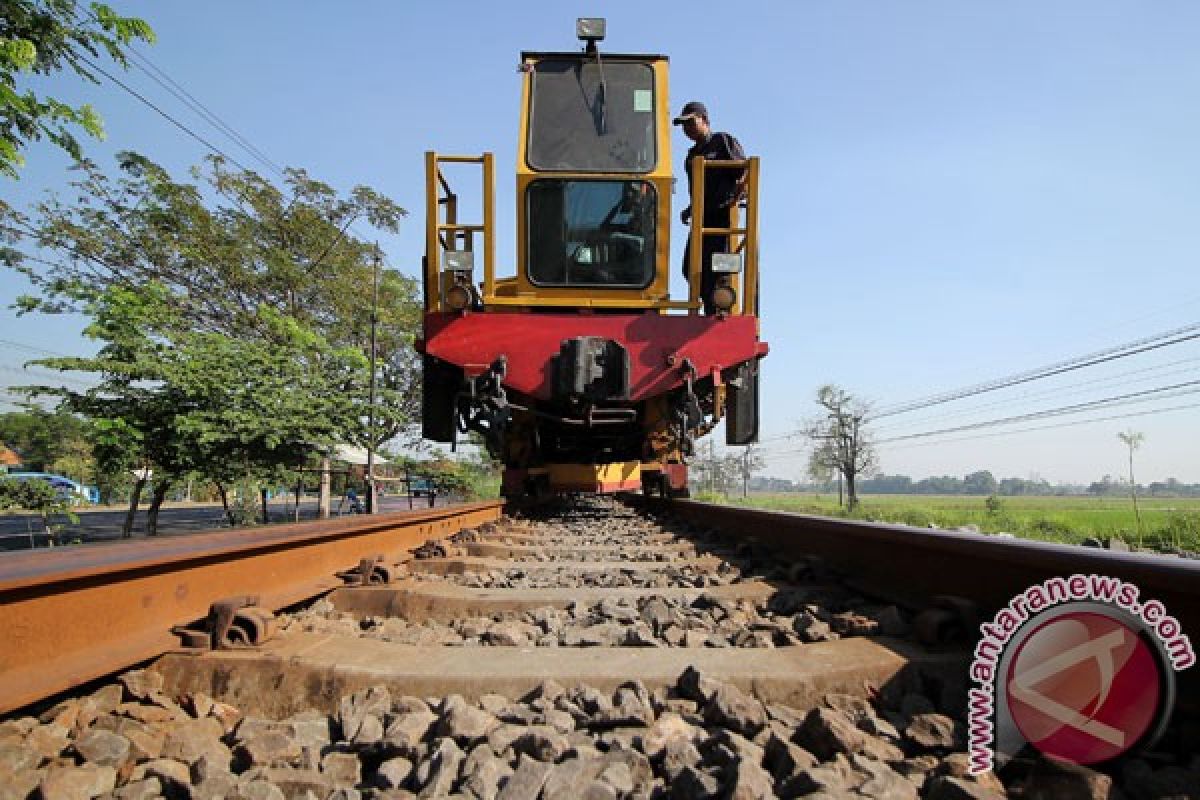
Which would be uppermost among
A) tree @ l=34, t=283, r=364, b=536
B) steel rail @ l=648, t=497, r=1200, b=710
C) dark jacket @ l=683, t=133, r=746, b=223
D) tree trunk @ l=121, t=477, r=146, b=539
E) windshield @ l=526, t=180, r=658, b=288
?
dark jacket @ l=683, t=133, r=746, b=223

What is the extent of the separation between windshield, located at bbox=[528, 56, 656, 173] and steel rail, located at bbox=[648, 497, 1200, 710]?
3.58 meters

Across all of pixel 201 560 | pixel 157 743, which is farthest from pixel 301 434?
pixel 157 743

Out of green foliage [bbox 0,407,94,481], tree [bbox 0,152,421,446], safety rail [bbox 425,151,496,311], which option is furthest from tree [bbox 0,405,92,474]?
safety rail [bbox 425,151,496,311]

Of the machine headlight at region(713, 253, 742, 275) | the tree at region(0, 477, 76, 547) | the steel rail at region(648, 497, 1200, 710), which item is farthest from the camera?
the tree at region(0, 477, 76, 547)

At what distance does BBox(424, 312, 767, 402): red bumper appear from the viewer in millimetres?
5098

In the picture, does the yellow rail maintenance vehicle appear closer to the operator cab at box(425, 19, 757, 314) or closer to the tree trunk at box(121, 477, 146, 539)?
the operator cab at box(425, 19, 757, 314)

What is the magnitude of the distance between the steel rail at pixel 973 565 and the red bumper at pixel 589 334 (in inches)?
69.2

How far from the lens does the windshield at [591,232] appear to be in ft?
18.9

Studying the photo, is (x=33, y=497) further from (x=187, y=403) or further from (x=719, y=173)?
(x=719, y=173)

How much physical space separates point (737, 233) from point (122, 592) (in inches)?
185

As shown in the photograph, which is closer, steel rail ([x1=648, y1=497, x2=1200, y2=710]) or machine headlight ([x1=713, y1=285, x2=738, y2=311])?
steel rail ([x1=648, y1=497, x2=1200, y2=710])

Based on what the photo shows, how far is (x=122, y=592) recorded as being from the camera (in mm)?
1656

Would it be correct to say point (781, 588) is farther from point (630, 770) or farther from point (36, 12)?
point (36, 12)

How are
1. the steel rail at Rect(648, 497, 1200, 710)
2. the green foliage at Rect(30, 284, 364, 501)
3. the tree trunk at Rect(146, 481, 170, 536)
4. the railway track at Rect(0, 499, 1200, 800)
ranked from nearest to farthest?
1. the railway track at Rect(0, 499, 1200, 800)
2. the steel rail at Rect(648, 497, 1200, 710)
3. the green foliage at Rect(30, 284, 364, 501)
4. the tree trunk at Rect(146, 481, 170, 536)
